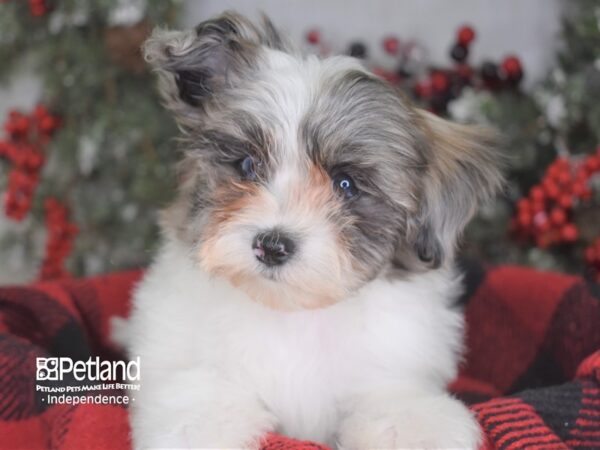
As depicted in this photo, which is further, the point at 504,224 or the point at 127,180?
the point at 127,180

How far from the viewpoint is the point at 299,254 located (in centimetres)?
213

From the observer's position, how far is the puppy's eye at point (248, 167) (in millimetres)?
2352

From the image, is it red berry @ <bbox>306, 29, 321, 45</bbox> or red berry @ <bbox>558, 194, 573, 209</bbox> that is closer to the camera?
red berry @ <bbox>558, 194, 573, 209</bbox>

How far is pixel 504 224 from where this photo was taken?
4.15 m

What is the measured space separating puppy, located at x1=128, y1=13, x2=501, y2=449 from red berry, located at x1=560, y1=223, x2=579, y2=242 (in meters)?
1.21

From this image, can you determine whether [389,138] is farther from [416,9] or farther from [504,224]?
[416,9]

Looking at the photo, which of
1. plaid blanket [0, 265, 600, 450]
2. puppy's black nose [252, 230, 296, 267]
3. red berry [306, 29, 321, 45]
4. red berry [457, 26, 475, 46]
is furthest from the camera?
red berry [306, 29, 321, 45]

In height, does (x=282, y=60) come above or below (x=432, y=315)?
above

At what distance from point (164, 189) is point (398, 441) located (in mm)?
2328

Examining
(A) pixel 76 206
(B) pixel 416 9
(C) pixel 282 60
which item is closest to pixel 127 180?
(A) pixel 76 206

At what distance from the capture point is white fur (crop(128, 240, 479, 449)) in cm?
235

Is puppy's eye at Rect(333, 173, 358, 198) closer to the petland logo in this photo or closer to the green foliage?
the petland logo

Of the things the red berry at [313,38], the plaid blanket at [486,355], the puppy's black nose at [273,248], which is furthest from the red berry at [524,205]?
the puppy's black nose at [273,248]

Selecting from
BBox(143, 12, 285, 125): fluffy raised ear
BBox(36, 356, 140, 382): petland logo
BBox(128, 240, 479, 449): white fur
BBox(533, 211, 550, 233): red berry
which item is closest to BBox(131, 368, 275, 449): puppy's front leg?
BBox(128, 240, 479, 449): white fur
